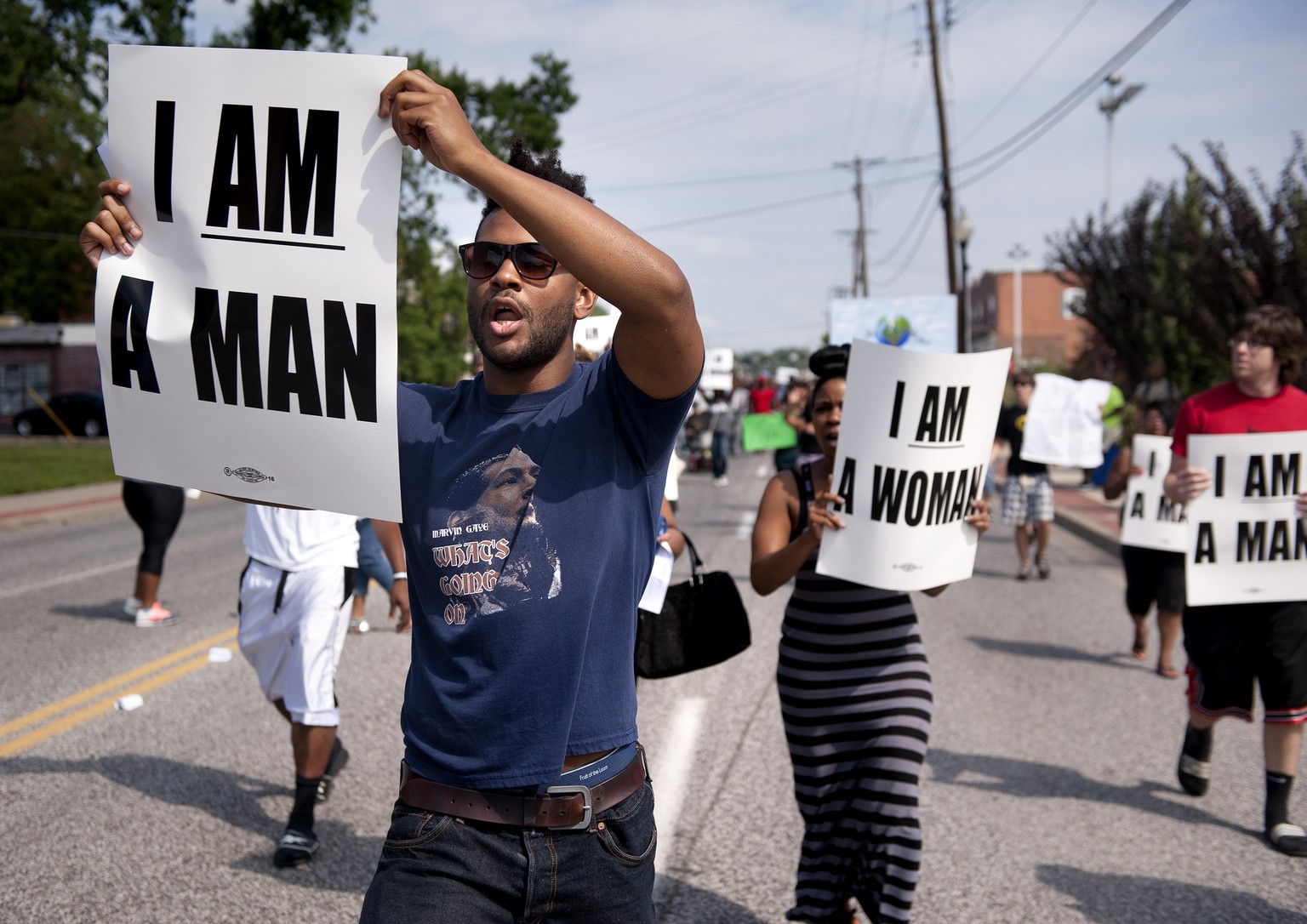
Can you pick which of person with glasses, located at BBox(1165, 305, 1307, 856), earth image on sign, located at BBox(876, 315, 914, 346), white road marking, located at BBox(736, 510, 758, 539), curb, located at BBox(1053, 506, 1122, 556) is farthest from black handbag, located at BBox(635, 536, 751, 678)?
earth image on sign, located at BBox(876, 315, 914, 346)

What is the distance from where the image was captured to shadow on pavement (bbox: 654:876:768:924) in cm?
410

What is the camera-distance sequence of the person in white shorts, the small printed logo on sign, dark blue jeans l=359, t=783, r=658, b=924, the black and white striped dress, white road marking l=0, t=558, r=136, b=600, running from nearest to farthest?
dark blue jeans l=359, t=783, r=658, b=924 < the small printed logo on sign < the black and white striped dress < the person in white shorts < white road marking l=0, t=558, r=136, b=600

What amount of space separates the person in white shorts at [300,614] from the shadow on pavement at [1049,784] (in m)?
2.83

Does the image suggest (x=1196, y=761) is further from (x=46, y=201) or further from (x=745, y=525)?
(x=46, y=201)

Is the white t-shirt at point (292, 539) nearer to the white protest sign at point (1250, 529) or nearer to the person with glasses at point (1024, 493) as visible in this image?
the white protest sign at point (1250, 529)

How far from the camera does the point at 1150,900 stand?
4332 mm

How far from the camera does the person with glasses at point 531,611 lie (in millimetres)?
2227

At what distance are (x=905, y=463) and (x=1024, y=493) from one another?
8.43 meters

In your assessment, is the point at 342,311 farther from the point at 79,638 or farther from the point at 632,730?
the point at 79,638

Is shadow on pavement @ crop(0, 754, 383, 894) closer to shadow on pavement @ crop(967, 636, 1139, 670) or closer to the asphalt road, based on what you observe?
the asphalt road

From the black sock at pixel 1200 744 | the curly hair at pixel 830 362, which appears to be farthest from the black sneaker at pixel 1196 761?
the curly hair at pixel 830 362

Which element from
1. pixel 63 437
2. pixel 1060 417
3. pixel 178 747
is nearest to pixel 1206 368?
pixel 1060 417

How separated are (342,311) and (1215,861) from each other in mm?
4071

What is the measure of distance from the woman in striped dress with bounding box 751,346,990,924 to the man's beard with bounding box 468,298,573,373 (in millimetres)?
1702
